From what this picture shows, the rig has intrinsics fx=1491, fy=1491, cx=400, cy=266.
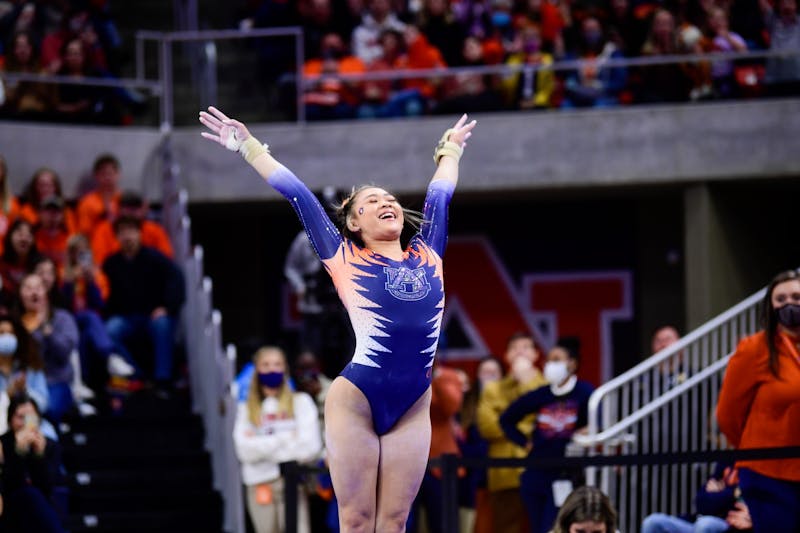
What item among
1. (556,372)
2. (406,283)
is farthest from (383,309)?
(556,372)

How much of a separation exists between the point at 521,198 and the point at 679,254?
1.94 metres

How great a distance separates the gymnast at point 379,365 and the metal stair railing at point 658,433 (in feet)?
11.7

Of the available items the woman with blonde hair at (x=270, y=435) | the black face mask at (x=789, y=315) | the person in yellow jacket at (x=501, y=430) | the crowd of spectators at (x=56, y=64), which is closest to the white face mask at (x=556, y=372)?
the person in yellow jacket at (x=501, y=430)

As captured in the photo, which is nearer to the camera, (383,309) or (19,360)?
(383,309)

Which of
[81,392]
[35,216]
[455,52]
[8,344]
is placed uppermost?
[455,52]

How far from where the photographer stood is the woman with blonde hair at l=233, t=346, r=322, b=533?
9.30 metres

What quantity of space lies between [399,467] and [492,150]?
25.2 ft

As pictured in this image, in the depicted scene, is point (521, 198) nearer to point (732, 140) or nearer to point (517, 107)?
point (517, 107)

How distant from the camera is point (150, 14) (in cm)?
1525

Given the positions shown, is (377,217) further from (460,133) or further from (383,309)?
(460,133)

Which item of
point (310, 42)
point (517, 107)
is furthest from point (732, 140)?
point (310, 42)

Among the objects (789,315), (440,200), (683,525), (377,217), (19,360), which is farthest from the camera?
(19,360)

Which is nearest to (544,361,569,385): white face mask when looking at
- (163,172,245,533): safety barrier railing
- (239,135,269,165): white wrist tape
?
(163,172,245,533): safety barrier railing

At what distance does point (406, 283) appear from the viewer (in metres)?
5.39
